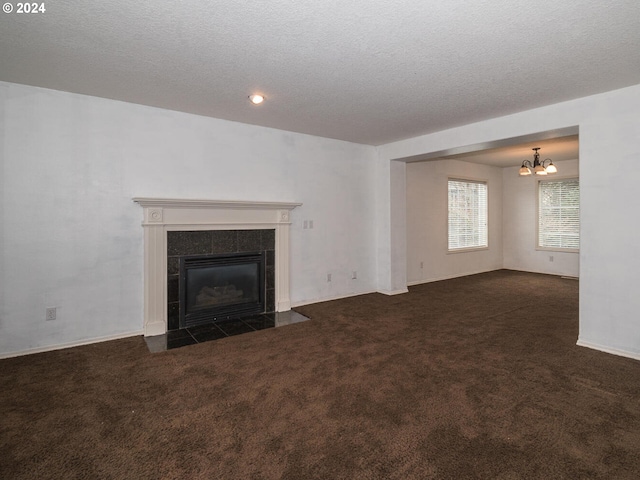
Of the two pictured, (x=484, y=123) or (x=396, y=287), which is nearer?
(x=484, y=123)

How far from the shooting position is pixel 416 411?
7.63 feet

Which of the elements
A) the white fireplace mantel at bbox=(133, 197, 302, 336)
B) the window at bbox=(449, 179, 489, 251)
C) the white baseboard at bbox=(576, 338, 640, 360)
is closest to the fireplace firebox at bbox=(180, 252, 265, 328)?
the white fireplace mantel at bbox=(133, 197, 302, 336)

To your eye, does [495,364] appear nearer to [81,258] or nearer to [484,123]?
[484,123]

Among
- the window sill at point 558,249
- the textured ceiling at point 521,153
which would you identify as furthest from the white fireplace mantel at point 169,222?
the window sill at point 558,249

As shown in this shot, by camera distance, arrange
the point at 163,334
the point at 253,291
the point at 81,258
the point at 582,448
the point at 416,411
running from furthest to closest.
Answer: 1. the point at 253,291
2. the point at 163,334
3. the point at 81,258
4. the point at 416,411
5. the point at 582,448

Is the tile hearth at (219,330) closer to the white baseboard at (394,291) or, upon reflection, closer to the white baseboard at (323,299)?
the white baseboard at (323,299)

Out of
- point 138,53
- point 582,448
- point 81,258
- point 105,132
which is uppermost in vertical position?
point 138,53

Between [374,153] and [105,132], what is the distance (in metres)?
4.05

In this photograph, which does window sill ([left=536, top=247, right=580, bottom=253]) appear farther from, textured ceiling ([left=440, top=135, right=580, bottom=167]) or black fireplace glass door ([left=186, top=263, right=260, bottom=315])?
black fireplace glass door ([left=186, top=263, right=260, bottom=315])

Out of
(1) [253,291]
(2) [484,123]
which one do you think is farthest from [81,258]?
(2) [484,123]

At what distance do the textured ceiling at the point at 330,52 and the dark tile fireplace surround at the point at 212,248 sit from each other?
1524mm

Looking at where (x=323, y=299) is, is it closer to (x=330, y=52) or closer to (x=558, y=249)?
(x=330, y=52)

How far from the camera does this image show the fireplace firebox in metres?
4.18

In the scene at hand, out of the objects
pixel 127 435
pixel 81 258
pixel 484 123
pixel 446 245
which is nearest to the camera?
pixel 127 435
